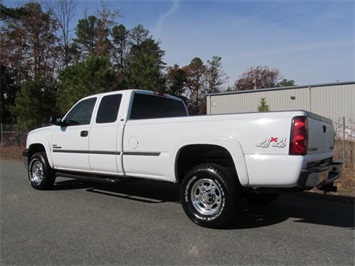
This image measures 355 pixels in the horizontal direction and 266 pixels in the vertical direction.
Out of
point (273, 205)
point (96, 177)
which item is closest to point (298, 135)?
point (273, 205)

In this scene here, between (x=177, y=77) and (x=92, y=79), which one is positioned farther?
(x=177, y=77)

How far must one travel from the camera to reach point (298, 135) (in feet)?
15.6

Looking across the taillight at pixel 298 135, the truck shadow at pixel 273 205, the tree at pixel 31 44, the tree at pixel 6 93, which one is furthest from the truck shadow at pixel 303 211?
the tree at pixel 6 93

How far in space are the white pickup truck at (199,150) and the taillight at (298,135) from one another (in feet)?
0.04

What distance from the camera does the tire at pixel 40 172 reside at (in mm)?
8445

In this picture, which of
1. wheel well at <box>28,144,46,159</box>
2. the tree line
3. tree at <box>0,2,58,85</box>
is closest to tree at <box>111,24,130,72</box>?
the tree line

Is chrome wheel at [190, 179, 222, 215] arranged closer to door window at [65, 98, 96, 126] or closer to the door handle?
the door handle

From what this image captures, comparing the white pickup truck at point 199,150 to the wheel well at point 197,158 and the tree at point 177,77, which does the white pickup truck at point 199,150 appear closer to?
the wheel well at point 197,158

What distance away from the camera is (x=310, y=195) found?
7.81 m

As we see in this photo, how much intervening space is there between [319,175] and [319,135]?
57 cm

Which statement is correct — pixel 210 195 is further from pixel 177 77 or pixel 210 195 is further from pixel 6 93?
pixel 177 77

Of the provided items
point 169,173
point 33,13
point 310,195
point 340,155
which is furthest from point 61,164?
point 33,13

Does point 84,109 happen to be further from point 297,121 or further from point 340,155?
point 340,155

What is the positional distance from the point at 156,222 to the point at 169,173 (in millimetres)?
760
